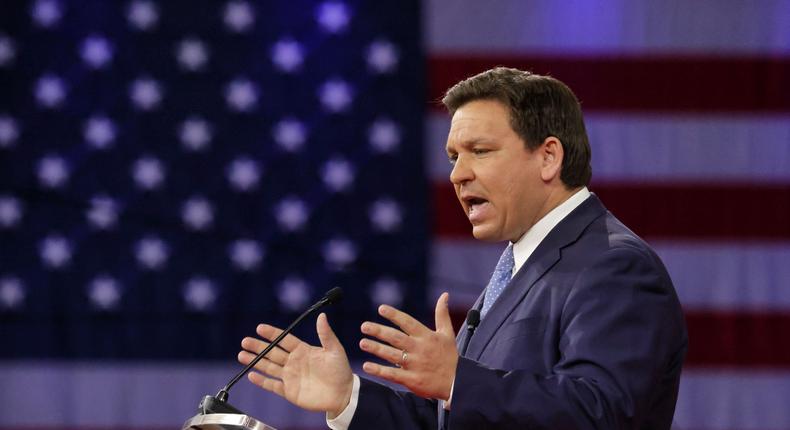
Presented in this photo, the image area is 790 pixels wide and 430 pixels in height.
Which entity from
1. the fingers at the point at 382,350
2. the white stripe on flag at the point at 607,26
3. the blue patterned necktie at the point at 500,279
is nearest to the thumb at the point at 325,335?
the fingers at the point at 382,350

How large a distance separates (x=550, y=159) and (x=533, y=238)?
0.15m

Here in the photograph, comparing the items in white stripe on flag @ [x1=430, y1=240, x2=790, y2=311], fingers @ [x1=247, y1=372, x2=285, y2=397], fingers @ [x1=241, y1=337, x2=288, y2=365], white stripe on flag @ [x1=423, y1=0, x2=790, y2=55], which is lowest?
white stripe on flag @ [x1=430, y1=240, x2=790, y2=311]

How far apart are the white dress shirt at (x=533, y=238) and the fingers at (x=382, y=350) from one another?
1.42 feet

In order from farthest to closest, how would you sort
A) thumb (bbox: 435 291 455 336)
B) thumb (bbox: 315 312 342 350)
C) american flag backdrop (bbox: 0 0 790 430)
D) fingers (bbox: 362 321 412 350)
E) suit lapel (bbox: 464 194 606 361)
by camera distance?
1. american flag backdrop (bbox: 0 0 790 430)
2. suit lapel (bbox: 464 194 606 361)
3. thumb (bbox: 315 312 342 350)
4. thumb (bbox: 435 291 455 336)
5. fingers (bbox: 362 321 412 350)

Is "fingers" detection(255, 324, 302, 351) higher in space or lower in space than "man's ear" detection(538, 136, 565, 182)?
lower

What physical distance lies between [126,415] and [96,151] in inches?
41.9

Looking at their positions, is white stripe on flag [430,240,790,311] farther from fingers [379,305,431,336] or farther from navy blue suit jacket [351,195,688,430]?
fingers [379,305,431,336]

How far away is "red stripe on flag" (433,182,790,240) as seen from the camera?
407 centimetres

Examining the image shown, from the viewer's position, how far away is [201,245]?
408 centimetres

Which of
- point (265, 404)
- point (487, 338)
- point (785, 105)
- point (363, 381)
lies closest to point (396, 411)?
point (363, 381)

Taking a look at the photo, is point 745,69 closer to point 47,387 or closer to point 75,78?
point 75,78

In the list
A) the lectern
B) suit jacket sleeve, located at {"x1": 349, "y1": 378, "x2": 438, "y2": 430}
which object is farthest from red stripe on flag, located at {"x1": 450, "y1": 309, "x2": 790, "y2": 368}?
the lectern

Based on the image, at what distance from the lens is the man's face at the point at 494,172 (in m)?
1.85

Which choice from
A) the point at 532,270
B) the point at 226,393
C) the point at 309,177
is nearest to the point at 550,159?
the point at 532,270
